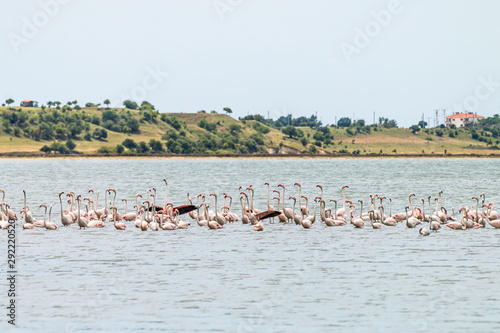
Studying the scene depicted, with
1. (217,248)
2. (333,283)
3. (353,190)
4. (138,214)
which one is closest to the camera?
(333,283)

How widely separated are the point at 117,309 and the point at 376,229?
19.6 m

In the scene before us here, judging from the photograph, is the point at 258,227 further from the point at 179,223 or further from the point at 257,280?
the point at 257,280

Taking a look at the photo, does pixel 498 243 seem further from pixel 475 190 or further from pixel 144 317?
pixel 475 190

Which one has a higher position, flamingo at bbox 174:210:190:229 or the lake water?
flamingo at bbox 174:210:190:229

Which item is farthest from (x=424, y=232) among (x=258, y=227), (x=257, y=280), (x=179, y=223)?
(x=257, y=280)

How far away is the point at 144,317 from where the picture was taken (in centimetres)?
2223

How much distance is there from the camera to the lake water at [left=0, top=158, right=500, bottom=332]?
21984mm

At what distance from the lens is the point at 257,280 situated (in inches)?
1064

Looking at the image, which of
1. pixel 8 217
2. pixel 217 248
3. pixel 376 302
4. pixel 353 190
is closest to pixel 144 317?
pixel 376 302

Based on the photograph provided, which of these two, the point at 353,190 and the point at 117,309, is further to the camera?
the point at 353,190

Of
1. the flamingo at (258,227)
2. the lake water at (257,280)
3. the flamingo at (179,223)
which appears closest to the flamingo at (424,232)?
the lake water at (257,280)

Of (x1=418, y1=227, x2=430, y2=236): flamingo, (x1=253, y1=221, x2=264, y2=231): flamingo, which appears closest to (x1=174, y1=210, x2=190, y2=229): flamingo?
(x1=253, y1=221, x2=264, y2=231): flamingo

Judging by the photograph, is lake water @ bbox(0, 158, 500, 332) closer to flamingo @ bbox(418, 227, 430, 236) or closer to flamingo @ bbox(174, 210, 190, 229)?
flamingo @ bbox(418, 227, 430, 236)

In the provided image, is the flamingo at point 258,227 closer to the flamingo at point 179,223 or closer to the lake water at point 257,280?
the lake water at point 257,280
